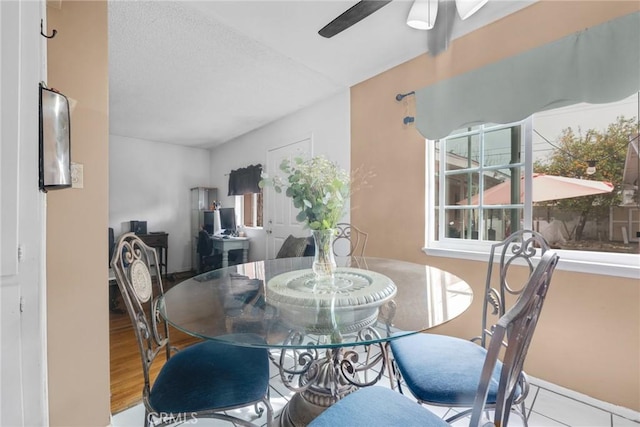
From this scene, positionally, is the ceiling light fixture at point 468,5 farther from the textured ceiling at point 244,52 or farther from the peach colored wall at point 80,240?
the peach colored wall at point 80,240

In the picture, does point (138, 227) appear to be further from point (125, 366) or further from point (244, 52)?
point (244, 52)

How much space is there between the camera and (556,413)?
1.48 meters

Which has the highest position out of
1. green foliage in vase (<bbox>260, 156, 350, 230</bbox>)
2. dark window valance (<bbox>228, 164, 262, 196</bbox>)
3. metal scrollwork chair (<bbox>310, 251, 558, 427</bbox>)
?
dark window valance (<bbox>228, 164, 262, 196</bbox>)

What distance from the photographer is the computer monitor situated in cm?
473

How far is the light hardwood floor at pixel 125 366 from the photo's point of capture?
63.8 inches

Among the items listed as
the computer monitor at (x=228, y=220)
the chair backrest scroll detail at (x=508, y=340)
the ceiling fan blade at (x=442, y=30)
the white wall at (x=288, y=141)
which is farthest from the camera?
the computer monitor at (x=228, y=220)

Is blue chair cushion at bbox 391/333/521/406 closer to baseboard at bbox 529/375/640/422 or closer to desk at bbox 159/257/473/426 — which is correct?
desk at bbox 159/257/473/426

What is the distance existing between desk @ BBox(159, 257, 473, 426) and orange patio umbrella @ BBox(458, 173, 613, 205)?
891 mm

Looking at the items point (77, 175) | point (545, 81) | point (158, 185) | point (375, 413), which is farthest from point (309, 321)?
point (158, 185)

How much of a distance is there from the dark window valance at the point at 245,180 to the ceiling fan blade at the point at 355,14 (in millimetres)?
2795

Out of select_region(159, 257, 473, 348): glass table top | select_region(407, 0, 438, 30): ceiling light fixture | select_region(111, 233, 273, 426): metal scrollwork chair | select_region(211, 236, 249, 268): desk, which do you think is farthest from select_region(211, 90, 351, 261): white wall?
select_region(111, 233, 273, 426): metal scrollwork chair

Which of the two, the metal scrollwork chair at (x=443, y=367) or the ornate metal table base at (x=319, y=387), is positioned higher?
the metal scrollwork chair at (x=443, y=367)

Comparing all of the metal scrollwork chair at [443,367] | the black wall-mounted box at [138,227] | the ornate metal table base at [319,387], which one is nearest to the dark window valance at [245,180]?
the black wall-mounted box at [138,227]

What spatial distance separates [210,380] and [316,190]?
34.1 inches
